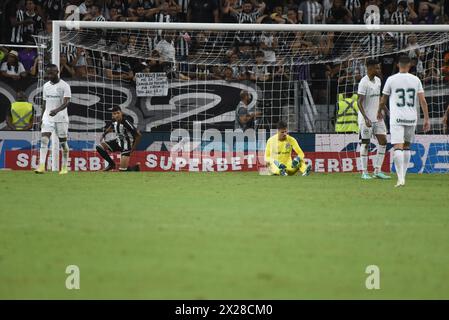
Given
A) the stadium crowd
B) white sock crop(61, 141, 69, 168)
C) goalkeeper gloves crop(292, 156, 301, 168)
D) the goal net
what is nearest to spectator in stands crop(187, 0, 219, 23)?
the stadium crowd

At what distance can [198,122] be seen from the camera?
24047 millimetres

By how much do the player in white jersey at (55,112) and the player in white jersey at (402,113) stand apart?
23.4ft

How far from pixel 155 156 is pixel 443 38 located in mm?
7605

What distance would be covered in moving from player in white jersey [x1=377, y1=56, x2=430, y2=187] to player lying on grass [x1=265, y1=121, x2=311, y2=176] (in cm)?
385

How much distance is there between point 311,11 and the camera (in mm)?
27969

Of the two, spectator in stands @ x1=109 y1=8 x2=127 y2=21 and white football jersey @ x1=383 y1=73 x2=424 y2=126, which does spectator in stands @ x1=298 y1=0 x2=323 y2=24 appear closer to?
spectator in stands @ x1=109 y1=8 x2=127 y2=21

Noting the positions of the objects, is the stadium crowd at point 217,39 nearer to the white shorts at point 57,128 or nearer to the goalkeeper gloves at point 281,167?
the white shorts at point 57,128

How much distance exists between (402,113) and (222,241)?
8583 millimetres

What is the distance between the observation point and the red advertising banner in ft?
76.3

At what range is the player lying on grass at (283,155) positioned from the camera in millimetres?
20953

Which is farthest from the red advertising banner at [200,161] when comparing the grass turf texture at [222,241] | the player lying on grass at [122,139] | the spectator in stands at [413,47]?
the grass turf texture at [222,241]

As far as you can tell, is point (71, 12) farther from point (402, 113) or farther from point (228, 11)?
point (402, 113)

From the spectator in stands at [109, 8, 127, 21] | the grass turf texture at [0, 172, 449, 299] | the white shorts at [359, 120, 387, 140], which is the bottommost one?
the grass turf texture at [0, 172, 449, 299]
